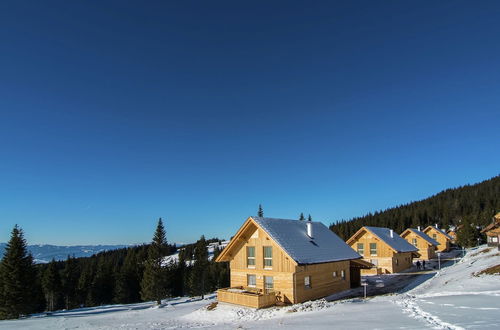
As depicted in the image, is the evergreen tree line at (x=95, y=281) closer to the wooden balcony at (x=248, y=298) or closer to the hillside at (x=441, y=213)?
the wooden balcony at (x=248, y=298)

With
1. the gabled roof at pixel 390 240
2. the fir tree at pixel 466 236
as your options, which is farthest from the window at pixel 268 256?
the fir tree at pixel 466 236

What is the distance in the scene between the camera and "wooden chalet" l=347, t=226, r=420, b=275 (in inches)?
1817

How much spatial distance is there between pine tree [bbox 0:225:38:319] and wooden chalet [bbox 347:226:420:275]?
44.0 metres

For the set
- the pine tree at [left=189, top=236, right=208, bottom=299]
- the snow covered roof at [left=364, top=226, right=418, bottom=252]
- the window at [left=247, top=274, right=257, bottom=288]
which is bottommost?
the pine tree at [left=189, top=236, right=208, bottom=299]

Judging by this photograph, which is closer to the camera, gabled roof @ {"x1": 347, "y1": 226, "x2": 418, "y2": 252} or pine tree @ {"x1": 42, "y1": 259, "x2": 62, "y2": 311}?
gabled roof @ {"x1": 347, "y1": 226, "x2": 418, "y2": 252}

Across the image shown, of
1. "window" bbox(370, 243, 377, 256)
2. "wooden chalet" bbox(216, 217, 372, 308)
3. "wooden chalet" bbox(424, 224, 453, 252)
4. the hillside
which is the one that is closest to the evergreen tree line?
"wooden chalet" bbox(216, 217, 372, 308)

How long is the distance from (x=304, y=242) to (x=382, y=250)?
23.5m

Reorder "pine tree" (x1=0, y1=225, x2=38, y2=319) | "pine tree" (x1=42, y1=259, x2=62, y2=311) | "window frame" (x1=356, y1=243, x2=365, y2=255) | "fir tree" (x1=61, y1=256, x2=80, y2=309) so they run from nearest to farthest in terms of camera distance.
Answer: "pine tree" (x1=0, y1=225, x2=38, y2=319) < "window frame" (x1=356, y1=243, x2=365, y2=255) < "pine tree" (x1=42, y1=259, x2=62, y2=311) < "fir tree" (x1=61, y1=256, x2=80, y2=309)

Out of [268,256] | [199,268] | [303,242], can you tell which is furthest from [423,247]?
[268,256]

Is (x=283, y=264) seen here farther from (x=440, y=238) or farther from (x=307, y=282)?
(x=440, y=238)

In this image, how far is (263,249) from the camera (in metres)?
28.4

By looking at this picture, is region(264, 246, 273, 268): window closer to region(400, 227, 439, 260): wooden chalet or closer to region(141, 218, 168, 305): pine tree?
region(141, 218, 168, 305): pine tree

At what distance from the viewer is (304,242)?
2917 centimetres

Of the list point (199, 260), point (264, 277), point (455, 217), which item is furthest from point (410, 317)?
point (455, 217)
